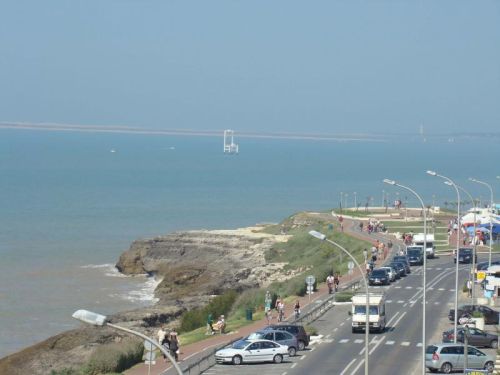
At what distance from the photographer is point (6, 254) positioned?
350ft

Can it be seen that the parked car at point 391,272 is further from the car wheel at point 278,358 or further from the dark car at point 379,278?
the car wheel at point 278,358

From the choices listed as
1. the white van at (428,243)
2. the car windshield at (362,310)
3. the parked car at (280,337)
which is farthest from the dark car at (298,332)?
the white van at (428,243)

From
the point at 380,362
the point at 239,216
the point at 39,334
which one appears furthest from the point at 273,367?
the point at 239,216

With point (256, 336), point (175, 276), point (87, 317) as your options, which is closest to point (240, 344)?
point (256, 336)

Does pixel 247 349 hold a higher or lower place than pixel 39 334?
higher

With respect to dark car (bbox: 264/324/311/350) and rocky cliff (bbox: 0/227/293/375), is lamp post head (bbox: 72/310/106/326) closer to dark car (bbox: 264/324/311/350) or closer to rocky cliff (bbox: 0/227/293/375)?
dark car (bbox: 264/324/311/350)

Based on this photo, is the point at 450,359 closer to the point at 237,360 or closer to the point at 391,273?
the point at 237,360

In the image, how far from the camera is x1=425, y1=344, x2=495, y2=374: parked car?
38.7m

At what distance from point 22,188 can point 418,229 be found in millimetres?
118484

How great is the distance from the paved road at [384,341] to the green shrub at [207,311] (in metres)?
6.67

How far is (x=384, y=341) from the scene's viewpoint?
4516 cm

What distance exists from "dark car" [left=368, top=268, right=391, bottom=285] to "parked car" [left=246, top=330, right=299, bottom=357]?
69.0ft

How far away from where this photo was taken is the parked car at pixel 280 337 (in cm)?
4150

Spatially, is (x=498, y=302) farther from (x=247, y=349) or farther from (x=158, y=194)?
(x=158, y=194)
